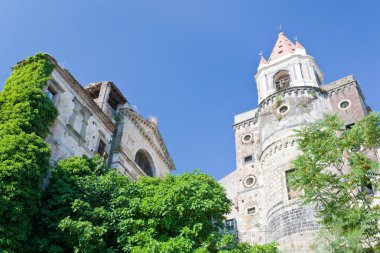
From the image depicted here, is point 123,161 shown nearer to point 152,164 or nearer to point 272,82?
point 152,164

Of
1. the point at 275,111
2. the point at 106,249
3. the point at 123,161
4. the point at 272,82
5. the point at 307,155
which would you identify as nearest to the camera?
the point at 106,249

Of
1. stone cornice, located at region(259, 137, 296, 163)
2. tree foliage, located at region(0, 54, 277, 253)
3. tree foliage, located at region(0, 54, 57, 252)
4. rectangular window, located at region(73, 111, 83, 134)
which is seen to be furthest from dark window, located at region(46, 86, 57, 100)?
stone cornice, located at region(259, 137, 296, 163)

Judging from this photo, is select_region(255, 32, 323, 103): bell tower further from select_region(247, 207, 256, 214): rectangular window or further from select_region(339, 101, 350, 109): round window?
select_region(247, 207, 256, 214): rectangular window

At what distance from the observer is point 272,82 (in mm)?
30922

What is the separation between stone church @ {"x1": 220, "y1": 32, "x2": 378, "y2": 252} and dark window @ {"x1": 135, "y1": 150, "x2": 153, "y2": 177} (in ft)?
20.3

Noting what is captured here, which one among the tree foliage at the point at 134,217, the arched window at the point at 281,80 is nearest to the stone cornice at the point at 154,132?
the tree foliage at the point at 134,217

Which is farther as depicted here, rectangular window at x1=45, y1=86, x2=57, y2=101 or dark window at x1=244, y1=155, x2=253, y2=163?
dark window at x1=244, y1=155, x2=253, y2=163

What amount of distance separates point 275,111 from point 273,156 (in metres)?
3.44

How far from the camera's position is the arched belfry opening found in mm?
26891

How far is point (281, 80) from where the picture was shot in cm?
3103

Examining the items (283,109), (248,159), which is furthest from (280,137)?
(248,159)

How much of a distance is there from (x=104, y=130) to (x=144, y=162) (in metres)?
4.44

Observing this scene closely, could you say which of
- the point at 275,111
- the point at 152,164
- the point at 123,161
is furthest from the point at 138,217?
the point at 275,111

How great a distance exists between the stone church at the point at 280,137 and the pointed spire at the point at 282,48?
0.11 meters
